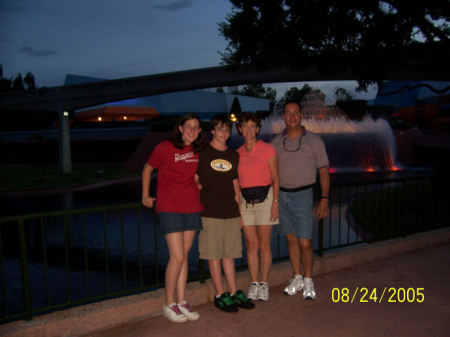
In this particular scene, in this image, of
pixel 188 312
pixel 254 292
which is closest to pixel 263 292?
pixel 254 292

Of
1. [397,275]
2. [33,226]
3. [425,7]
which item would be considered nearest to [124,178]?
[33,226]

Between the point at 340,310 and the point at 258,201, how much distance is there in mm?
1301

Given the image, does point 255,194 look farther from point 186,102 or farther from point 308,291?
point 186,102

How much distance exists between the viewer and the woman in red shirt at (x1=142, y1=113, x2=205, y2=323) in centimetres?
369

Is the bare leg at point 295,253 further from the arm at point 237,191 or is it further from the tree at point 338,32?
the tree at point 338,32

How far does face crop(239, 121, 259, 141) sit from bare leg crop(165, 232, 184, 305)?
111 centimetres

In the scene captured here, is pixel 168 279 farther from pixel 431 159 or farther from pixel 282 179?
pixel 431 159

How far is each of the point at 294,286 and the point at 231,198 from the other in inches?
50.7

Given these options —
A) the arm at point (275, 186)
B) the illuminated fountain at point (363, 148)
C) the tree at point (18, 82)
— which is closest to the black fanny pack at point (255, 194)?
the arm at point (275, 186)

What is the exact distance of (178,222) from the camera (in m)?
3.71

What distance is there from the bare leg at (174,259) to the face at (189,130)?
849 mm

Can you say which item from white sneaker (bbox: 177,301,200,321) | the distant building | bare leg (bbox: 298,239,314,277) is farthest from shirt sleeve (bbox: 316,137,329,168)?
the distant building

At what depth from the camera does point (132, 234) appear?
941 centimetres

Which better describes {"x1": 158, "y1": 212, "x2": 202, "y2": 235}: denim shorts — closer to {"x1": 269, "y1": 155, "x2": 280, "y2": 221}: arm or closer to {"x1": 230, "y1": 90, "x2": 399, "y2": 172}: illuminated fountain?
{"x1": 269, "y1": 155, "x2": 280, "y2": 221}: arm
